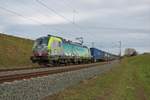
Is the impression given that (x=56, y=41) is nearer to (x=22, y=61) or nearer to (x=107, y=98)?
(x=22, y=61)

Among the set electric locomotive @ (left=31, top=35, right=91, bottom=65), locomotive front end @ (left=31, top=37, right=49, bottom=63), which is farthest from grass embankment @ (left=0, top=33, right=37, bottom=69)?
electric locomotive @ (left=31, top=35, right=91, bottom=65)

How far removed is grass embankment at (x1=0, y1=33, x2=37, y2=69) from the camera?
131 ft

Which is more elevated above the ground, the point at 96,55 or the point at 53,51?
the point at 53,51

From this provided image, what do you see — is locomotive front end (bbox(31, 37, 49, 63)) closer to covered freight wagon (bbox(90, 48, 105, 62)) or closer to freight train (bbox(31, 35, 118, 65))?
freight train (bbox(31, 35, 118, 65))

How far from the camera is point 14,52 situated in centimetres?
4684

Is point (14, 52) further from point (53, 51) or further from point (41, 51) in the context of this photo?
point (41, 51)

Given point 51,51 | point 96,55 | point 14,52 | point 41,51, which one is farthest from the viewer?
point 96,55

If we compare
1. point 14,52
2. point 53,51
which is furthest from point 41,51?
point 14,52

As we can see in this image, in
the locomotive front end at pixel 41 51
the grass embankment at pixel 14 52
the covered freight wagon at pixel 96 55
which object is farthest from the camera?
the covered freight wagon at pixel 96 55

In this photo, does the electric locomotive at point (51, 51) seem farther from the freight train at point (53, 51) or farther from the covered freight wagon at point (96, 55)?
the covered freight wagon at point (96, 55)

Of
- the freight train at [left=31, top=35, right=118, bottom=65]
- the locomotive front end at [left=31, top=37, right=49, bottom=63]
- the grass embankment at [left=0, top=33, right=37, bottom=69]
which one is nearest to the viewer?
the locomotive front end at [left=31, top=37, right=49, bottom=63]

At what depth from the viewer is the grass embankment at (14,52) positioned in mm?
39950

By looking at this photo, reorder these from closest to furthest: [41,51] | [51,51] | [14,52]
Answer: [41,51] < [51,51] < [14,52]

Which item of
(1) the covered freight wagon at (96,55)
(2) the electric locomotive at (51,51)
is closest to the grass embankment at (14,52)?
(2) the electric locomotive at (51,51)
